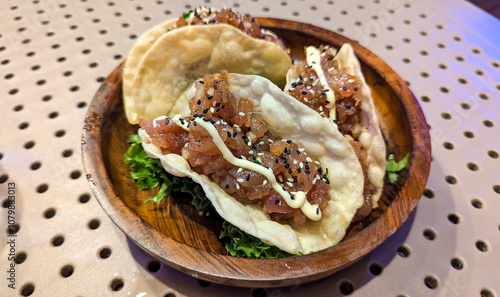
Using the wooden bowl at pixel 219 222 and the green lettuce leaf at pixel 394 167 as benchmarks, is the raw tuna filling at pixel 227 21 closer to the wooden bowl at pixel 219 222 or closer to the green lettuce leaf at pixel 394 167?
the wooden bowl at pixel 219 222

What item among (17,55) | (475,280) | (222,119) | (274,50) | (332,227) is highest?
(274,50)

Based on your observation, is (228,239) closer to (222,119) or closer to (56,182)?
(222,119)

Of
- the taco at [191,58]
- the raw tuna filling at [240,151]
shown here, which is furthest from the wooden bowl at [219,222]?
the raw tuna filling at [240,151]

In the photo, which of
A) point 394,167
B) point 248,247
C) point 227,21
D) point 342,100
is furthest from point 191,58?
point 394,167

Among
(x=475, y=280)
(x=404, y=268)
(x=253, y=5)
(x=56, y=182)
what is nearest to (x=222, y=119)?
(x=56, y=182)

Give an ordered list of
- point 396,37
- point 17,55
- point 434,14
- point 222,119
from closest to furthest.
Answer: point 222,119 → point 17,55 → point 396,37 → point 434,14

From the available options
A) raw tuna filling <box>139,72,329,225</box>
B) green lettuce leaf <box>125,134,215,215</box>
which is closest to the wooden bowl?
green lettuce leaf <box>125,134,215,215</box>

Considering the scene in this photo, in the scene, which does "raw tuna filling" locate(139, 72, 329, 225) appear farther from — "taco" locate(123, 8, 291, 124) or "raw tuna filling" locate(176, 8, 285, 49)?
"raw tuna filling" locate(176, 8, 285, 49)
